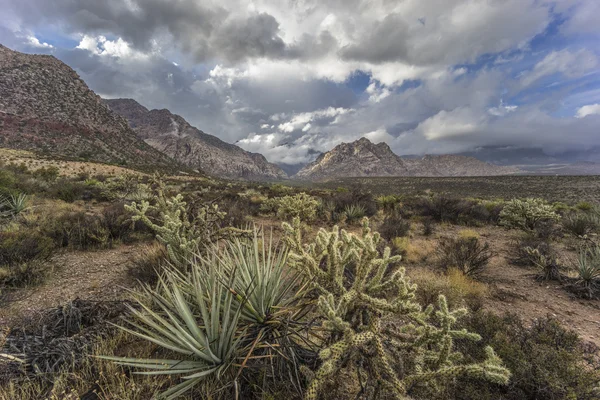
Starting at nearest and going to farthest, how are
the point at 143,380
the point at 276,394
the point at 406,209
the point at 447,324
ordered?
the point at 447,324 → the point at 276,394 → the point at 143,380 → the point at 406,209

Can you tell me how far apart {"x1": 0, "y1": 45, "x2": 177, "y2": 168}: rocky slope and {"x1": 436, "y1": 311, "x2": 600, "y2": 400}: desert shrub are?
177 feet

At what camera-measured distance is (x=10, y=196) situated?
8.88m

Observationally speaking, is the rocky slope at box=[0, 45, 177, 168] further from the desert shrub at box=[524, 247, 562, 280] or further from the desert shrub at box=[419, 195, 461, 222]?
the desert shrub at box=[524, 247, 562, 280]

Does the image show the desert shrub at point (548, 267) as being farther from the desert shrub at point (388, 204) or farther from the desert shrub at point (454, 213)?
the desert shrub at point (388, 204)

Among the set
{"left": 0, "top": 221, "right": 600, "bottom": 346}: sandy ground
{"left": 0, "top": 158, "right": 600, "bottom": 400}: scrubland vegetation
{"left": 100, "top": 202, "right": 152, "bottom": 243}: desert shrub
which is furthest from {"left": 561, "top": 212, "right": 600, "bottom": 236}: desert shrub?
{"left": 100, "top": 202, "right": 152, "bottom": 243}: desert shrub

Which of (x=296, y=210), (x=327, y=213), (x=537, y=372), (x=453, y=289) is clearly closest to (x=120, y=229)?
(x=296, y=210)

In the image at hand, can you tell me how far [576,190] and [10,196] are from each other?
4646 centimetres

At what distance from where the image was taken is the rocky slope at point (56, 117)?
46.2 m

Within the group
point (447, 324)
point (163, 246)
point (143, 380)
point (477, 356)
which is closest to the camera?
point (447, 324)

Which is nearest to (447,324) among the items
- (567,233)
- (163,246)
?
(163,246)

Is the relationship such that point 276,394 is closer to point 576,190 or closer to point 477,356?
point 477,356

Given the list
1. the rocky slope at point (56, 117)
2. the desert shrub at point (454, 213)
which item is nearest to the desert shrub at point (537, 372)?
the desert shrub at point (454, 213)

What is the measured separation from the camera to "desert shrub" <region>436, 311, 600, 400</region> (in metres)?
2.26

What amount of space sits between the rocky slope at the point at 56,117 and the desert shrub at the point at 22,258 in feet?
155
